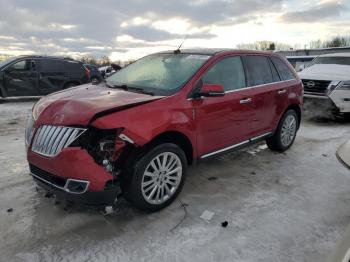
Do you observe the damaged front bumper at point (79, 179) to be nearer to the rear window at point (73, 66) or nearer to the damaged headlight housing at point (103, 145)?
the damaged headlight housing at point (103, 145)

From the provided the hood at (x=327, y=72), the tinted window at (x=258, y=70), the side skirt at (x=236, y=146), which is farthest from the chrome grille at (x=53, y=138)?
the hood at (x=327, y=72)

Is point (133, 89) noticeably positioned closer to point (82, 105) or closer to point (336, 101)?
point (82, 105)

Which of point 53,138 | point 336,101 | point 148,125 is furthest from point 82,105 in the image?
point 336,101

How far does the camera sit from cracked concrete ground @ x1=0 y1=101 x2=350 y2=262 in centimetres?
298

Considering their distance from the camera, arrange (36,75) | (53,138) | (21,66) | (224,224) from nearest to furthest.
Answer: (53,138) < (224,224) < (21,66) < (36,75)

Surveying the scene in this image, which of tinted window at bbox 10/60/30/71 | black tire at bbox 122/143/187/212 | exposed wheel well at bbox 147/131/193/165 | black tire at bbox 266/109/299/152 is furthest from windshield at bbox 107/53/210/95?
tinted window at bbox 10/60/30/71

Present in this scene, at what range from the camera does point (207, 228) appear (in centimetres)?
339

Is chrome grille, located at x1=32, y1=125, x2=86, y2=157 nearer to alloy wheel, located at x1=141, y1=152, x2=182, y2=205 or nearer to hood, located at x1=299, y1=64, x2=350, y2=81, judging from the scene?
alloy wheel, located at x1=141, y1=152, x2=182, y2=205

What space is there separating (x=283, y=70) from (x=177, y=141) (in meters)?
2.91

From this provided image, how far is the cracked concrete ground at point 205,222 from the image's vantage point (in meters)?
2.98

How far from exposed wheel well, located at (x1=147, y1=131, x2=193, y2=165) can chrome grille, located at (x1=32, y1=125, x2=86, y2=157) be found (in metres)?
0.77

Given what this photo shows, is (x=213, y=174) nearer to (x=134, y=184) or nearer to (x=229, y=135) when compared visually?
(x=229, y=135)

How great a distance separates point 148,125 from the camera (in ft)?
11.0

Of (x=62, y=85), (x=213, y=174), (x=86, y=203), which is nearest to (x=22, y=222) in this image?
(x=86, y=203)
